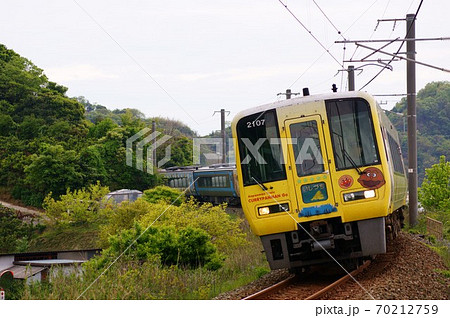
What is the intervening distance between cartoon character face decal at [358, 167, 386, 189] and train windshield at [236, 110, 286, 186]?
1279 millimetres

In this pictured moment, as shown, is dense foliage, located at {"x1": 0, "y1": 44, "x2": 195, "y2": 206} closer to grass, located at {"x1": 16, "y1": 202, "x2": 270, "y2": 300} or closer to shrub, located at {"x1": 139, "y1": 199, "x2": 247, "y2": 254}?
shrub, located at {"x1": 139, "y1": 199, "x2": 247, "y2": 254}

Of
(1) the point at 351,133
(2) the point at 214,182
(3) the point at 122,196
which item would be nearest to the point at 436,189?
(2) the point at 214,182

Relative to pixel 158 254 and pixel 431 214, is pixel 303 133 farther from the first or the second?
pixel 431 214

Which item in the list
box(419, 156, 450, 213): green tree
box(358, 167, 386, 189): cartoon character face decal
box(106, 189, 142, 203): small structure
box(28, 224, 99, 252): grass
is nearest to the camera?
box(358, 167, 386, 189): cartoon character face decal

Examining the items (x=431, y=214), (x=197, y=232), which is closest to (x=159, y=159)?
(x=431, y=214)

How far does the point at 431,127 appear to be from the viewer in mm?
73938

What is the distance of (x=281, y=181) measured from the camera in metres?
10.4

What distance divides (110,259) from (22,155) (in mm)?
32622

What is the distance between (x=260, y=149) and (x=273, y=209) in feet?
3.39

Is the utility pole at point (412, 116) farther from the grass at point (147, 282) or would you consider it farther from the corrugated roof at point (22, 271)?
the corrugated roof at point (22, 271)

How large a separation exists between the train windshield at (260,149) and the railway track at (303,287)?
1786mm

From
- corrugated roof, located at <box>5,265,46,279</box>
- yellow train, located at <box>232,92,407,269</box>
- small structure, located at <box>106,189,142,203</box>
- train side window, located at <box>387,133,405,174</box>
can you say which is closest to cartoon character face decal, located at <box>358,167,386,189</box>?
yellow train, located at <box>232,92,407,269</box>

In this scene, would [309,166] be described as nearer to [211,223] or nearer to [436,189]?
[211,223]

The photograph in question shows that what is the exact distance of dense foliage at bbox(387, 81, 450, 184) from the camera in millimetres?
67875
